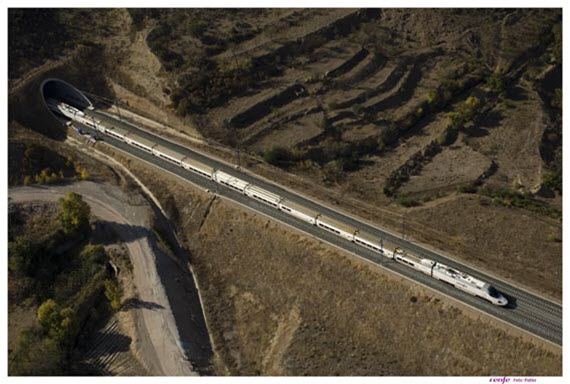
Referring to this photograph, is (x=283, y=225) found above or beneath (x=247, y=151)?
beneath

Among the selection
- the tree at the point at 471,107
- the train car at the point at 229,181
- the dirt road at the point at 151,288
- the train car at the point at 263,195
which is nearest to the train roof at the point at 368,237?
the train car at the point at 263,195

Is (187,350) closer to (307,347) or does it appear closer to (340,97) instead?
(307,347)

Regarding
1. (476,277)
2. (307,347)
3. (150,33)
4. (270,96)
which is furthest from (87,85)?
(476,277)

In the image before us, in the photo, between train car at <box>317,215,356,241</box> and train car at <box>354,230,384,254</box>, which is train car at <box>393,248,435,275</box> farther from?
train car at <box>317,215,356,241</box>

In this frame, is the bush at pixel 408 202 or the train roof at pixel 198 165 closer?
the bush at pixel 408 202

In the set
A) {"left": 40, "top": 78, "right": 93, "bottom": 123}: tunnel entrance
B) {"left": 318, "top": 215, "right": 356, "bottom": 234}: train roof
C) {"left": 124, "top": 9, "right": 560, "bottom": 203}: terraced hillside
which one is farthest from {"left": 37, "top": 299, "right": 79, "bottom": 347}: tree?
{"left": 40, "top": 78, "right": 93, "bottom": 123}: tunnel entrance

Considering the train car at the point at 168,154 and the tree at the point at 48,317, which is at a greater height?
the train car at the point at 168,154

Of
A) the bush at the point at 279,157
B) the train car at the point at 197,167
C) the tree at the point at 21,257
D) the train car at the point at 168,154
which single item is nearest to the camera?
the tree at the point at 21,257

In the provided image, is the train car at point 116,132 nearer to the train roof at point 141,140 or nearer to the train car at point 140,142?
the train car at point 140,142
